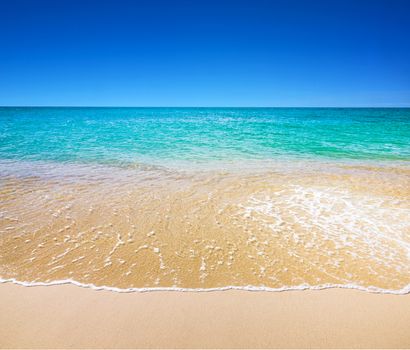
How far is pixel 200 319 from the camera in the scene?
2.54 m

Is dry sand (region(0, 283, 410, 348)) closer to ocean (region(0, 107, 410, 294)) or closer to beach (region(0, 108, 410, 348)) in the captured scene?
beach (region(0, 108, 410, 348))

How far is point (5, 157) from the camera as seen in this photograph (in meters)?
10.5

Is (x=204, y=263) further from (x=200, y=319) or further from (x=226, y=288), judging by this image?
(x=200, y=319)

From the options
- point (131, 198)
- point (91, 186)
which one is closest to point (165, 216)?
point (131, 198)

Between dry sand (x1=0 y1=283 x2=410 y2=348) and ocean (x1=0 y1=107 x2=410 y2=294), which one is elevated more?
dry sand (x1=0 y1=283 x2=410 y2=348)

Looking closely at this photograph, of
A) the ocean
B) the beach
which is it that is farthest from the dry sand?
the ocean

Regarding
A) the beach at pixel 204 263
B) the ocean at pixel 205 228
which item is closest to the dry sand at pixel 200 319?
the beach at pixel 204 263

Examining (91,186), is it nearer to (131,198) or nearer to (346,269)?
(131,198)

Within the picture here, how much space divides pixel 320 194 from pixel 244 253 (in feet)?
11.3

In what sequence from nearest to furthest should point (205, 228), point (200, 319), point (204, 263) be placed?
point (200, 319), point (204, 263), point (205, 228)

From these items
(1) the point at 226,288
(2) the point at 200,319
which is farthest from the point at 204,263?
(2) the point at 200,319

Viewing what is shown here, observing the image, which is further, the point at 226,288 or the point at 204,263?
the point at 204,263

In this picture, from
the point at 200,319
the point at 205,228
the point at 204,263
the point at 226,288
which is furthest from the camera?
the point at 205,228

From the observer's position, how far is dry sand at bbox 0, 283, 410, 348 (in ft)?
7.55
